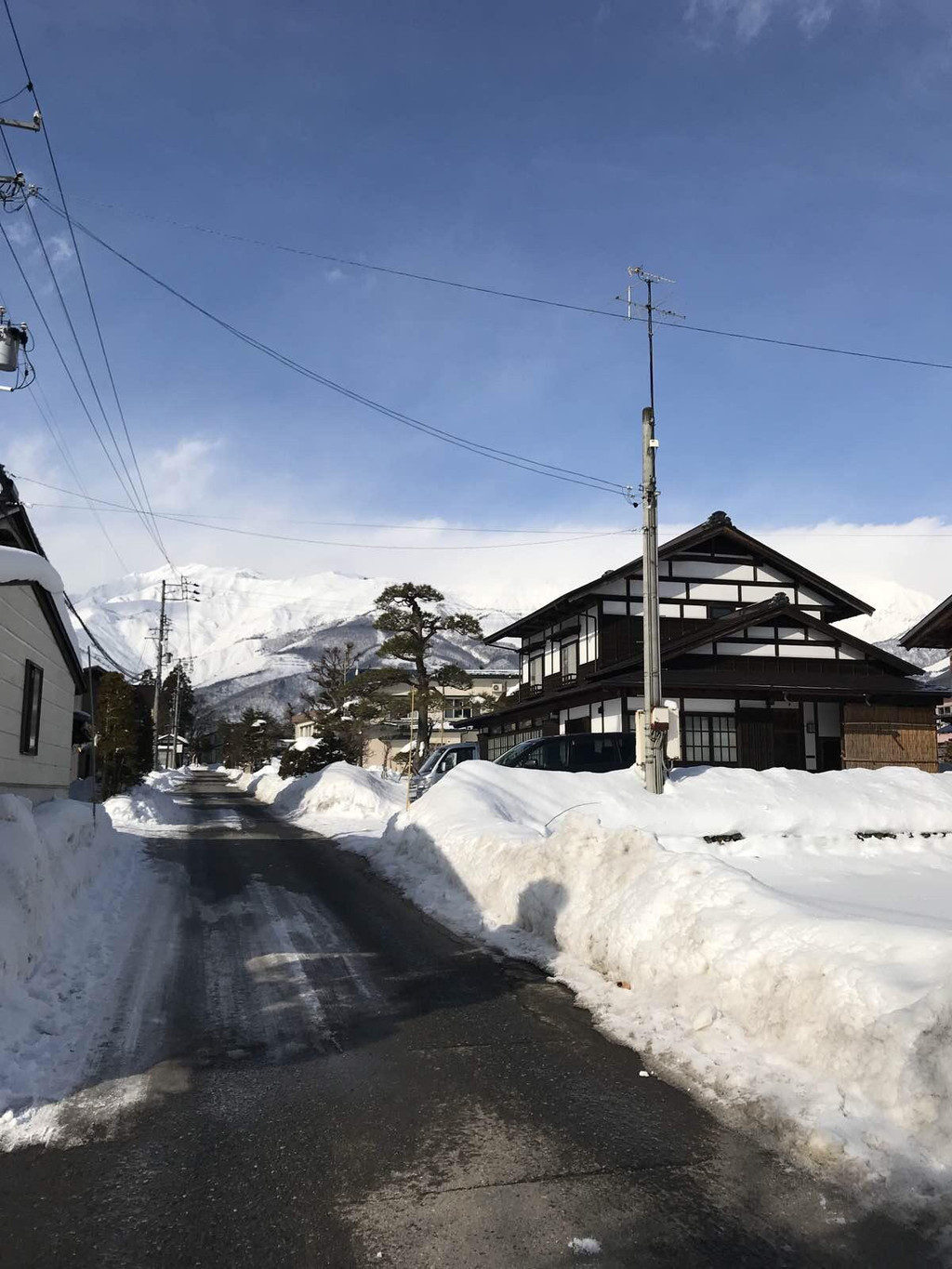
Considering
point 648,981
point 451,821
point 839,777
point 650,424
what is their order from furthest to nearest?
point 839,777, point 650,424, point 451,821, point 648,981

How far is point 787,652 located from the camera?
28.5m

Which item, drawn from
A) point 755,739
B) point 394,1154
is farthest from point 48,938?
point 755,739

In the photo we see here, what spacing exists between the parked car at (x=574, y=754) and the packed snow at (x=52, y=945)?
10.6 metres

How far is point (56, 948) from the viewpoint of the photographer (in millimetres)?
7465

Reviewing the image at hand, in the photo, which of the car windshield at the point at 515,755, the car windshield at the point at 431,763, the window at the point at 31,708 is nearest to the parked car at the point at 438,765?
the car windshield at the point at 431,763

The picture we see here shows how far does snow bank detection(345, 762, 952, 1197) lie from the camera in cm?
423

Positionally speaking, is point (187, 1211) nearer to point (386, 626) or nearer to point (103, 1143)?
point (103, 1143)

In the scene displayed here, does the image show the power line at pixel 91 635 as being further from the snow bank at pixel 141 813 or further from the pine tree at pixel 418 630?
the pine tree at pixel 418 630

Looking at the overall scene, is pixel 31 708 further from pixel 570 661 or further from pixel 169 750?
pixel 169 750

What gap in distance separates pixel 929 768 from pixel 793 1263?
85.7 feet

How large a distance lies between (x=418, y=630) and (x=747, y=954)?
33371 millimetres

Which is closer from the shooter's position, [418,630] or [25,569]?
[25,569]

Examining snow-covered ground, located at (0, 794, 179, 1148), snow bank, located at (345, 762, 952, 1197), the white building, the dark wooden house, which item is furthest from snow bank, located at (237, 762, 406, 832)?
snow-covered ground, located at (0, 794, 179, 1148)

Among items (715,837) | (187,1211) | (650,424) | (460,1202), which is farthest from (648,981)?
(650,424)
